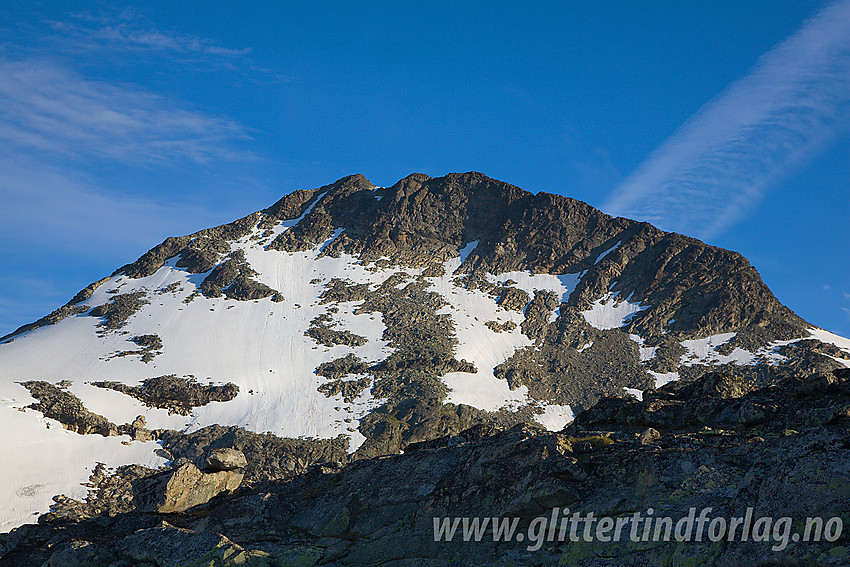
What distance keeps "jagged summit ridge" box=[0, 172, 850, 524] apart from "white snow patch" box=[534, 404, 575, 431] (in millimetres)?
672

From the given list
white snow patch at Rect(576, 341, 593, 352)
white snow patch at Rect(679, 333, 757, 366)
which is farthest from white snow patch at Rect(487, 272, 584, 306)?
white snow patch at Rect(679, 333, 757, 366)

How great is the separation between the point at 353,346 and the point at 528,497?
132918mm

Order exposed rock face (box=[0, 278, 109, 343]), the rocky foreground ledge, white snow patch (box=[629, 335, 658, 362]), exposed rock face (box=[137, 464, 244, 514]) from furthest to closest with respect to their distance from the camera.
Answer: exposed rock face (box=[0, 278, 109, 343]), white snow patch (box=[629, 335, 658, 362]), exposed rock face (box=[137, 464, 244, 514]), the rocky foreground ledge

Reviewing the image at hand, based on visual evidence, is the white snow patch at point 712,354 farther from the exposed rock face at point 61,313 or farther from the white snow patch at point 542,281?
the exposed rock face at point 61,313

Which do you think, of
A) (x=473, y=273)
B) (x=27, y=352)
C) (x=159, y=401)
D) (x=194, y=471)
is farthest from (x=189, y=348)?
(x=194, y=471)

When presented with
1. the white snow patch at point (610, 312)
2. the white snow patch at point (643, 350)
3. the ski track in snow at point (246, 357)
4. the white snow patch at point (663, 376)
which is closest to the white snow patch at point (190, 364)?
the ski track in snow at point (246, 357)

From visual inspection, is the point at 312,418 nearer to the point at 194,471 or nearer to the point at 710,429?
the point at 194,471

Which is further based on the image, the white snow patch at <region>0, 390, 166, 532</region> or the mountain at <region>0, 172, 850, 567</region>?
the mountain at <region>0, 172, 850, 567</region>

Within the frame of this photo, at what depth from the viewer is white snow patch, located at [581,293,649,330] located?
164625 mm

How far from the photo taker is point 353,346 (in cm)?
14825

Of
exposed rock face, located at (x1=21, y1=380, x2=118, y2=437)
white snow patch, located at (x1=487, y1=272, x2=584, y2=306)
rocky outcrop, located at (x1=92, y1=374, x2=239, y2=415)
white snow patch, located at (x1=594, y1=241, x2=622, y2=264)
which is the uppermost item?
white snow patch, located at (x1=594, y1=241, x2=622, y2=264)

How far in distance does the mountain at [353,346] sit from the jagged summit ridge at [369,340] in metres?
0.59

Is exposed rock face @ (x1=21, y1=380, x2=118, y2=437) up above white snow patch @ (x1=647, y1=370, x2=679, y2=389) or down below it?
below

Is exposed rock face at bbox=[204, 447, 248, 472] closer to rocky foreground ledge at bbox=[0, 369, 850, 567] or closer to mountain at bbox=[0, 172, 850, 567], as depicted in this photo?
rocky foreground ledge at bbox=[0, 369, 850, 567]
